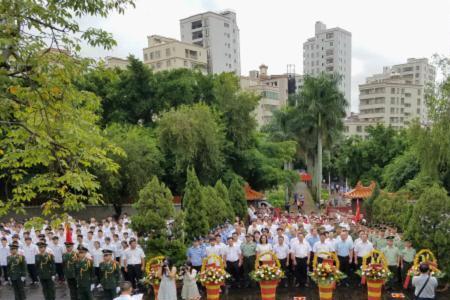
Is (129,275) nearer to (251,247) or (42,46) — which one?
Result: (251,247)

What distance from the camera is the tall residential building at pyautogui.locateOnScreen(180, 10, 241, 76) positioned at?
82.1 m

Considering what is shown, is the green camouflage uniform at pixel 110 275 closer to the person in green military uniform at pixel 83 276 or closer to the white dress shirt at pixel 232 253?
the person in green military uniform at pixel 83 276

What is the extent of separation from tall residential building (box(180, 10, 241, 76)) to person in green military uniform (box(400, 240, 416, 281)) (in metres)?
70.7

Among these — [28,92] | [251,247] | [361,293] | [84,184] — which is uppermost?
[28,92]

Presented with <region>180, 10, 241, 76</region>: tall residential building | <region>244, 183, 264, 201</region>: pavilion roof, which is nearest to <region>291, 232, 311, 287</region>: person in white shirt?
<region>244, 183, 264, 201</region>: pavilion roof

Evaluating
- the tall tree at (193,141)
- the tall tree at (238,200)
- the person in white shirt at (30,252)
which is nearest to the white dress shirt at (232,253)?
the person in white shirt at (30,252)

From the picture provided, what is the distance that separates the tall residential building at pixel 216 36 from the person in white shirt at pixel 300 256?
70029 mm

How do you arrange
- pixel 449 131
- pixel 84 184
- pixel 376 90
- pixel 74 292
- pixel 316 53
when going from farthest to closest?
pixel 316 53 → pixel 376 90 → pixel 449 131 → pixel 74 292 → pixel 84 184

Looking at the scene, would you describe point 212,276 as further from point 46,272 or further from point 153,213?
point 46,272

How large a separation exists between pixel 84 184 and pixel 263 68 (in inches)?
3133

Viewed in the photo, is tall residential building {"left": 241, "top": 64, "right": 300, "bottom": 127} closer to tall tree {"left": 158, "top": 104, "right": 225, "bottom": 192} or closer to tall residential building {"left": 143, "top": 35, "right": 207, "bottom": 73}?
tall residential building {"left": 143, "top": 35, "right": 207, "bottom": 73}

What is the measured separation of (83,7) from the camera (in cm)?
696

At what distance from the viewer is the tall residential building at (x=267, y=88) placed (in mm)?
72250

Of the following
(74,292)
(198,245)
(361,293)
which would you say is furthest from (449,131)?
(74,292)
